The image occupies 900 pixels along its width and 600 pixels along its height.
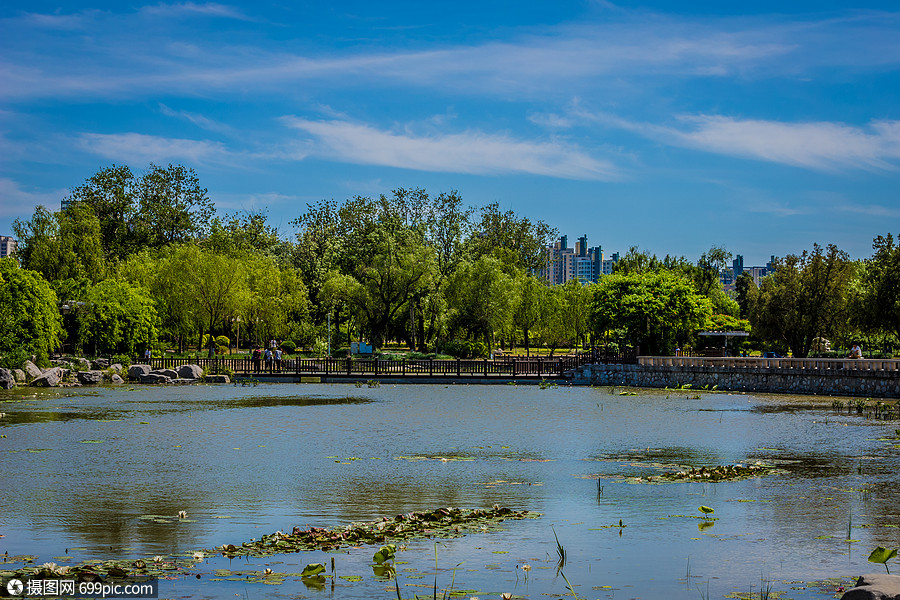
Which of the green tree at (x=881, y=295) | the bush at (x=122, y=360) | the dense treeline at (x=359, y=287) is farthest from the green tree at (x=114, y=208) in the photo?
the green tree at (x=881, y=295)

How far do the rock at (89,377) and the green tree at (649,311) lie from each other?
→ 1172 inches

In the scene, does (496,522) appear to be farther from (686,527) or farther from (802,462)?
(802,462)

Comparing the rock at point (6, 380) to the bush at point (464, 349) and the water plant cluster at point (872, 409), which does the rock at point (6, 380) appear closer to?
the bush at point (464, 349)

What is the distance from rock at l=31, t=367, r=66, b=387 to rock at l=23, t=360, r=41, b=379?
0.87 feet

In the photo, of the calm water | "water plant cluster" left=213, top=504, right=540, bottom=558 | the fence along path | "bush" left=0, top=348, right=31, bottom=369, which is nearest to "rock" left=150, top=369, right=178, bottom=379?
the fence along path

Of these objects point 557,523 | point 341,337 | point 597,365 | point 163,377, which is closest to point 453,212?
point 341,337

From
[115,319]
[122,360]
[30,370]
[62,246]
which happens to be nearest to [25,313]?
[30,370]

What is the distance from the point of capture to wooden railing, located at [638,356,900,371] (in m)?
38.6

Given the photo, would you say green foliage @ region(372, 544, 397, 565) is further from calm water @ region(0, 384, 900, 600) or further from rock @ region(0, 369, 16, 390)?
rock @ region(0, 369, 16, 390)

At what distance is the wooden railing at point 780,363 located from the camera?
38.6 meters

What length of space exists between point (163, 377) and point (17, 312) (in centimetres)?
867

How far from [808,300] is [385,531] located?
54599 mm

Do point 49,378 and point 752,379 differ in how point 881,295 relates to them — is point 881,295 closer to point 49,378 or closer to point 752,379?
point 752,379

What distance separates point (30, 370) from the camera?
4219 centimetres
